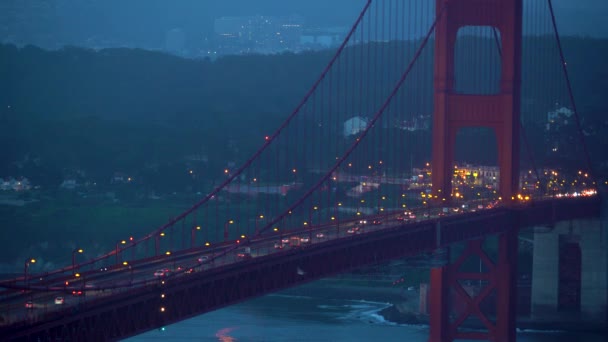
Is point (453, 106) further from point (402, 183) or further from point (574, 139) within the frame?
point (574, 139)

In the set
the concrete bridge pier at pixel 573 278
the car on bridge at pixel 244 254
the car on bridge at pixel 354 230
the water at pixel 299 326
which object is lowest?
the water at pixel 299 326

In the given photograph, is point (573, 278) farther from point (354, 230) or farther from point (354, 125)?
point (354, 125)

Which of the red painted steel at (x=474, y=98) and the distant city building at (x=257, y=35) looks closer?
the red painted steel at (x=474, y=98)

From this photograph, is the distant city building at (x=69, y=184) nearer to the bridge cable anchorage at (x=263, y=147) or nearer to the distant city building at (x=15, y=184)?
the distant city building at (x=15, y=184)

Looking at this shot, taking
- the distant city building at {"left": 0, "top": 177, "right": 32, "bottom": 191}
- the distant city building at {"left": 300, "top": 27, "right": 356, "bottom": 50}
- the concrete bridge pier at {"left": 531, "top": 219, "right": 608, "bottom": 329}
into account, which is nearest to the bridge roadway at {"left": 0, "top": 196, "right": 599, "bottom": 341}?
the concrete bridge pier at {"left": 531, "top": 219, "right": 608, "bottom": 329}

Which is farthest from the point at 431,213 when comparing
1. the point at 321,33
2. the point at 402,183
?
the point at 321,33

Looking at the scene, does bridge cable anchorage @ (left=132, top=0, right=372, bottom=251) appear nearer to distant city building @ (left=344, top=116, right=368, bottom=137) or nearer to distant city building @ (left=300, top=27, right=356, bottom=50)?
distant city building @ (left=344, top=116, right=368, bottom=137)

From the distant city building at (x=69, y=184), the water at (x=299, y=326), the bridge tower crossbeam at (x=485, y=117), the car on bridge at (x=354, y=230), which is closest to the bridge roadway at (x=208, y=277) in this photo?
the car on bridge at (x=354, y=230)
